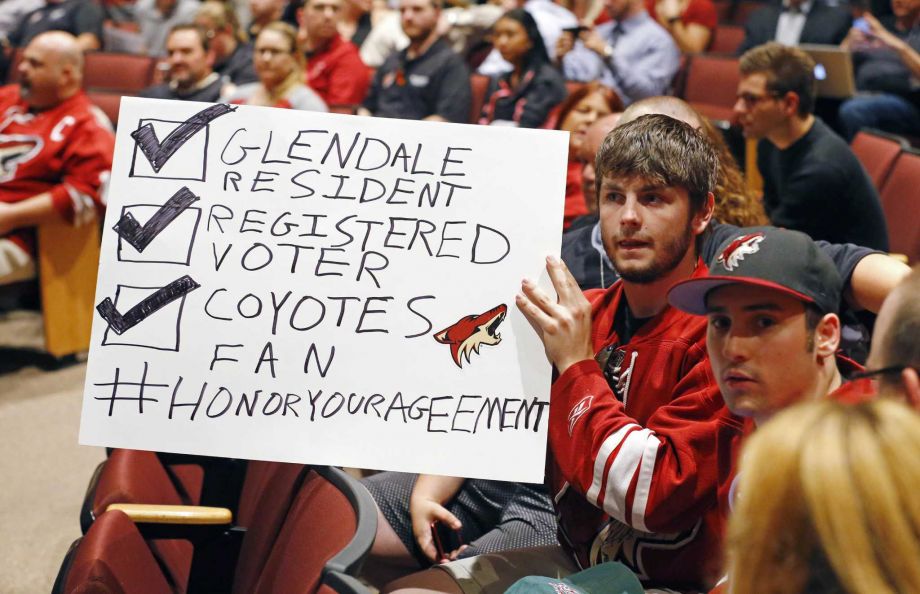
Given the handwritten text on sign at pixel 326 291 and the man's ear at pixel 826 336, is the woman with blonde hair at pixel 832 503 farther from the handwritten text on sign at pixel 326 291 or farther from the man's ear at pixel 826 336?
the handwritten text on sign at pixel 326 291

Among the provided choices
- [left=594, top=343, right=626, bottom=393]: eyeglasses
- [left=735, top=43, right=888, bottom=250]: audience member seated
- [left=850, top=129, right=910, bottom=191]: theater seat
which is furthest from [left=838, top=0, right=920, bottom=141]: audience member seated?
[left=594, top=343, right=626, bottom=393]: eyeglasses

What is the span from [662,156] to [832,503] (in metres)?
0.88

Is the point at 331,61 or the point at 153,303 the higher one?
the point at 153,303

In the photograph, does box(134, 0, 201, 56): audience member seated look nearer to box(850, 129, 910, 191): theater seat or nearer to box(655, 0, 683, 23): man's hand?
box(655, 0, 683, 23): man's hand

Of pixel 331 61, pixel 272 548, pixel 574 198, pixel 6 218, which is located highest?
pixel 574 198

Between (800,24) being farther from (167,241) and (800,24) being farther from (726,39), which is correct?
(167,241)

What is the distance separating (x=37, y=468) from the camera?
341cm

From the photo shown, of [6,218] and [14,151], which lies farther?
[14,151]

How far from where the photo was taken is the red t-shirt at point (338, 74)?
19.1 feet

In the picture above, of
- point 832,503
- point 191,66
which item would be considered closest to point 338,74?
point 191,66

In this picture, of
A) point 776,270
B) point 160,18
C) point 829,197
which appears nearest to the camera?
point 776,270

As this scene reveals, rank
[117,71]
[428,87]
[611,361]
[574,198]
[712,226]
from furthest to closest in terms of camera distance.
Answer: [117,71] → [428,87] → [574,198] → [712,226] → [611,361]

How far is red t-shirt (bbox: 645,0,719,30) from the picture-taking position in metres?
6.43

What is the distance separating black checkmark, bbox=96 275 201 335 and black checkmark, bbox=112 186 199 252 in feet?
0.28
